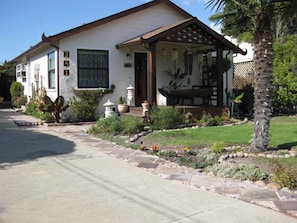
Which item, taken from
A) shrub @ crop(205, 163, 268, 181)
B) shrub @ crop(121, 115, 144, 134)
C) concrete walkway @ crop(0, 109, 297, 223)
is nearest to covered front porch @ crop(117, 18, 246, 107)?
shrub @ crop(121, 115, 144, 134)

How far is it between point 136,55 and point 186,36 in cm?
282

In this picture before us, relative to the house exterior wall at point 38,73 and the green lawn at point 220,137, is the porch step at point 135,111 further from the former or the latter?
the house exterior wall at point 38,73

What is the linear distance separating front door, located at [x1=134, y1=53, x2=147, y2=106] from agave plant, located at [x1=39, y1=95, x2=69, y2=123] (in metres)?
3.50

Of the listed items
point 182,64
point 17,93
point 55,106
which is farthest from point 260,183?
point 17,93

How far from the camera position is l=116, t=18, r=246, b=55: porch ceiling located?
1207 centimetres

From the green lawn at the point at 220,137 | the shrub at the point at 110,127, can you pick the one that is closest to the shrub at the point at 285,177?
the green lawn at the point at 220,137

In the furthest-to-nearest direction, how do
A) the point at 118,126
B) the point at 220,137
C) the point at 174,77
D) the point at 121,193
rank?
the point at 174,77
the point at 118,126
the point at 220,137
the point at 121,193

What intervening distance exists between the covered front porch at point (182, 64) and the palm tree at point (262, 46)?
546 cm

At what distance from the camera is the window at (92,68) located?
1353 centimetres

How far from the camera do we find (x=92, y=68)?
45.0 ft

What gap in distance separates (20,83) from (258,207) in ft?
69.1

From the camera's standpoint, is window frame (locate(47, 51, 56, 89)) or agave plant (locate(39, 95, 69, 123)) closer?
agave plant (locate(39, 95, 69, 123))

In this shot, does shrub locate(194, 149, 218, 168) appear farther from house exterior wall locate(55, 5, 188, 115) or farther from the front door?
the front door

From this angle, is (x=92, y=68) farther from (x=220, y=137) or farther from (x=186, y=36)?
(x=220, y=137)
